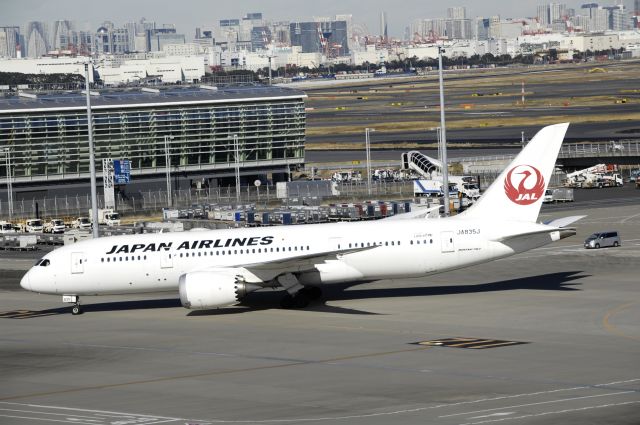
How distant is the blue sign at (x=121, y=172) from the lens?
12512 cm

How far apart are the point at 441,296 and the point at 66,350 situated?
2029cm

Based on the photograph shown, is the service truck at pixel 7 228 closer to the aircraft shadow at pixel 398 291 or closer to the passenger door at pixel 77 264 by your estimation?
the aircraft shadow at pixel 398 291

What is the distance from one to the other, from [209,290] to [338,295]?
9200 mm

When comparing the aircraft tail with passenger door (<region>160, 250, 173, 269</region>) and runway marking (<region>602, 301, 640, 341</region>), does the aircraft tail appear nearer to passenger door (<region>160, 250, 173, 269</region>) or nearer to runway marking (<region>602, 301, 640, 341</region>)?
runway marking (<region>602, 301, 640, 341</region>)

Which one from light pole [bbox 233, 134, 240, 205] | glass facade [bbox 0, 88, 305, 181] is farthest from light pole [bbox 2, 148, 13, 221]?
light pole [bbox 233, 134, 240, 205]

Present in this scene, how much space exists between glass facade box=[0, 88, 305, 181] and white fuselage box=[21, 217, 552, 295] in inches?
3106

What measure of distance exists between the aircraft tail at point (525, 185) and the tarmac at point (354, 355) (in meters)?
4.31

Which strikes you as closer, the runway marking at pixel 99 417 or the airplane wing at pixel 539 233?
the runway marking at pixel 99 417

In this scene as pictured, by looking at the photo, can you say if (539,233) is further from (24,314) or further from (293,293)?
(24,314)

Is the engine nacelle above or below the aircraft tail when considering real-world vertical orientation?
below

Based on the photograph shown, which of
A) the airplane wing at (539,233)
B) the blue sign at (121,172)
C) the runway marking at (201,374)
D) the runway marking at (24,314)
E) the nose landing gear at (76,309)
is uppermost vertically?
the blue sign at (121,172)

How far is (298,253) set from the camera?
188ft

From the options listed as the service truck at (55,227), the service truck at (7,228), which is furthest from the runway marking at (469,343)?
the service truck at (7,228)

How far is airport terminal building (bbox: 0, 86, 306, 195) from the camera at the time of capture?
136 m
